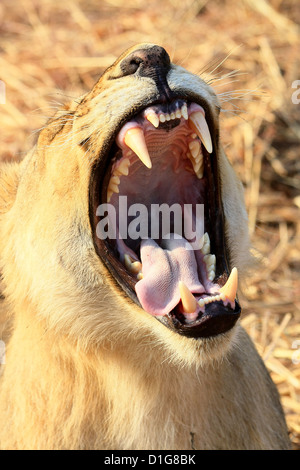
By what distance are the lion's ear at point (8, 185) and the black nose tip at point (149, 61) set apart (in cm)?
89

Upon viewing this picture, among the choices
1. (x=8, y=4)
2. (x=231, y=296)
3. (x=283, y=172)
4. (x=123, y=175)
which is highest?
(x=8, y=4)

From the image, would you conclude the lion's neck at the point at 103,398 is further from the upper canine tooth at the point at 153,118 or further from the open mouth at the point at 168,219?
the upper canine tooth at the point at 153,118

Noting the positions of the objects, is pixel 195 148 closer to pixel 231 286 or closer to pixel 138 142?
pixel 138 142

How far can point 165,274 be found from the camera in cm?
300

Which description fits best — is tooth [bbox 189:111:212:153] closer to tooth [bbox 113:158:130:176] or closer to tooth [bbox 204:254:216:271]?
tooth [bbox 113:158:130:176]

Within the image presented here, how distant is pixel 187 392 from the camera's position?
124 inches

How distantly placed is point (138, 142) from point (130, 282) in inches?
20.0

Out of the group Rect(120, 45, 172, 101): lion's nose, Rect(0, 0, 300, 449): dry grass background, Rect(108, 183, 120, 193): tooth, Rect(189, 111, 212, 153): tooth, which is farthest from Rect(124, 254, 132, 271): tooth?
Rect(0, 0, 300, 449): dry grass background

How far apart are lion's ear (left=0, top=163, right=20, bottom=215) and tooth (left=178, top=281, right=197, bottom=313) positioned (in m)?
1.04

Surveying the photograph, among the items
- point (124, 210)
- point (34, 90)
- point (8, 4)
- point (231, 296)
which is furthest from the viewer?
point (8, 4)

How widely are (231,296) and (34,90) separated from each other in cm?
477

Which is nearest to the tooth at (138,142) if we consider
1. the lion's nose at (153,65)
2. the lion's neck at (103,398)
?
the lion's nose at (153,65)
